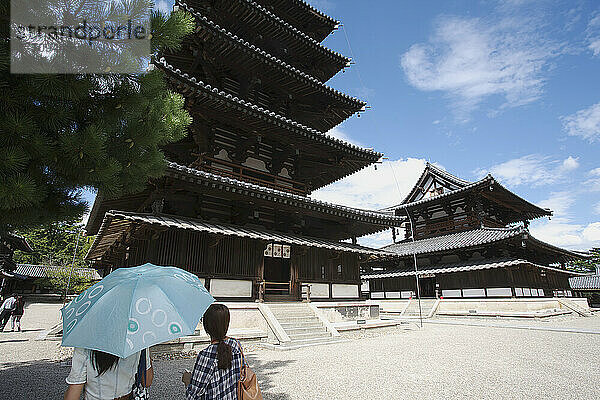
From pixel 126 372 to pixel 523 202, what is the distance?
2940 cm

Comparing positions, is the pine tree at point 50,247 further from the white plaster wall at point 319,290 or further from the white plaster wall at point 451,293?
the white plaster wall at point 451,293

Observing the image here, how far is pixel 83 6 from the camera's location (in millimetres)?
3443

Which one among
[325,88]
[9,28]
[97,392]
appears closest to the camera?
[97,392]

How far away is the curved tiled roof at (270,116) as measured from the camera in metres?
10.3

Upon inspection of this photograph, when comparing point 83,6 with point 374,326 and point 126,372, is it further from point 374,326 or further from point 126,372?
point 374,326

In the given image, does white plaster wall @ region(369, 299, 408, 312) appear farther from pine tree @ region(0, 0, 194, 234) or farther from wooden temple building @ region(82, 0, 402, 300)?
pine tree @ region(0, 0, 194, 234)

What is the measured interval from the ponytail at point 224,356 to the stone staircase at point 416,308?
70.9 ft

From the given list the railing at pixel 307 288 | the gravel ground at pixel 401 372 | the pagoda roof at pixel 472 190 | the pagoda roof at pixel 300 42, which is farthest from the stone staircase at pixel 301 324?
the pagoda roof at pixel 472 190

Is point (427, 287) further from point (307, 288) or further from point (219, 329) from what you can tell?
point (219, 329)

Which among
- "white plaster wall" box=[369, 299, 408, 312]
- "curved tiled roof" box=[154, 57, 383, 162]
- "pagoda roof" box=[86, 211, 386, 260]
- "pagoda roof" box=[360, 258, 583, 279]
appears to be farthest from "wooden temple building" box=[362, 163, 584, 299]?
"pagoda roof" box=[86, 211, 386, 260]

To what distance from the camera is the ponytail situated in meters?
2.56

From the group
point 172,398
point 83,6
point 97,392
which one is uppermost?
point 83,6

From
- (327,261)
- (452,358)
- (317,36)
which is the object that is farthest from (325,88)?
(452,358)

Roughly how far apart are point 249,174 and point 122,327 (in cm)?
1133
